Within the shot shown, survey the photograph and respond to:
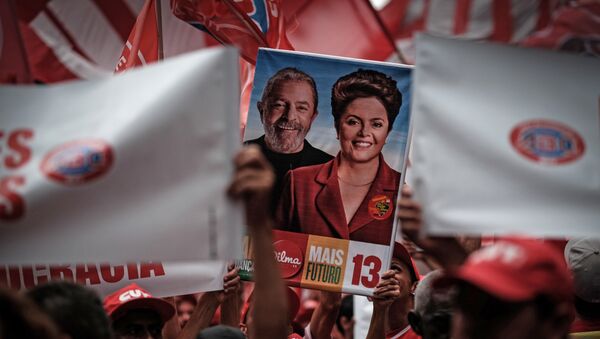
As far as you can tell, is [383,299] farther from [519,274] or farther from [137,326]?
[519,274]

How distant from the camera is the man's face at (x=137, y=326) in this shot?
488cm

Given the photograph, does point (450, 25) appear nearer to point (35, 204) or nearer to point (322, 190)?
point (322, 190)

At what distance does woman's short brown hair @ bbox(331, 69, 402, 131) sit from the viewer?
17.0 ft

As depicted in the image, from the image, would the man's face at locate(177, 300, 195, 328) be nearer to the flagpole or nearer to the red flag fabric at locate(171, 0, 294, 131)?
the red flag fabric at locate(171, 0, 294, 131)

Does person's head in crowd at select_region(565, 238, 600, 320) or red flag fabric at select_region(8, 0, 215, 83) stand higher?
red flag fabric at select_region(8, 0, 215, 83)

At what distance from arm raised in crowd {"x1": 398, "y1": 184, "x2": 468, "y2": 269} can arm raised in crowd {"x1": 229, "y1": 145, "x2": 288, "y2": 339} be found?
1.56 ft

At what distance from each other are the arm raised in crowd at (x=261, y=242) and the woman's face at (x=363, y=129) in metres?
1.87

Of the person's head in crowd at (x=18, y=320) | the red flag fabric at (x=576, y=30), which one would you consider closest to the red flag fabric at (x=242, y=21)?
the person's head in crowd at (x=18, y=320)

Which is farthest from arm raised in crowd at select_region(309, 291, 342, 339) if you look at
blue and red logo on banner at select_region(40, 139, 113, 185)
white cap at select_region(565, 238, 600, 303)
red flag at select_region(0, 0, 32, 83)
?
blue and red logo on banner at select_region(40, 139, 113, 185)

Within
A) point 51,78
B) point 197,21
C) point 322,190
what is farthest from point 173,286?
point 51,78

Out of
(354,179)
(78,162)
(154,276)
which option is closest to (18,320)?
(78,162)

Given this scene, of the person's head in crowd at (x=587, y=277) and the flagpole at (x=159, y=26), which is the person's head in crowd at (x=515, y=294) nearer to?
the person's head in crowd at (x=587, y=277)

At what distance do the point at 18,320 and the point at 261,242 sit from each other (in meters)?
0.80

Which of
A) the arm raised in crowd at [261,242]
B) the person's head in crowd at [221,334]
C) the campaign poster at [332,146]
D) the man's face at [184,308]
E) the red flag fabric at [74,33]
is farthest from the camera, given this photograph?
the red flag fabric at [74,33]
